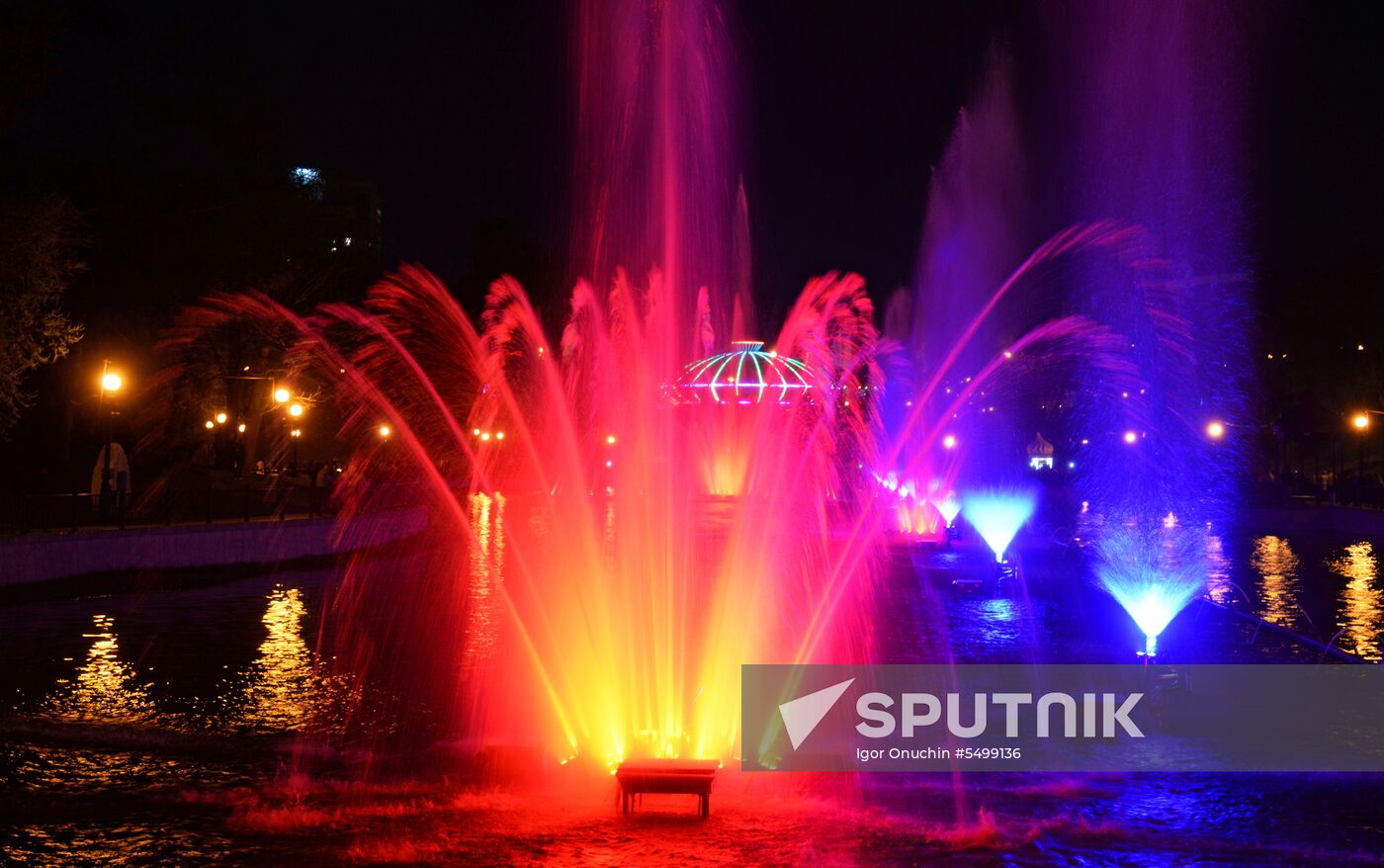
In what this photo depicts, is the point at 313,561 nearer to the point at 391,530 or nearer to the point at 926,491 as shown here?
the point at 391,530

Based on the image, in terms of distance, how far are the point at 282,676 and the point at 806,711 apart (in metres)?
6.34

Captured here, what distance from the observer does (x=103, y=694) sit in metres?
13.9

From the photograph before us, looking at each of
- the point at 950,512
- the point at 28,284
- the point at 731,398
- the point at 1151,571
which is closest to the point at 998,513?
the point at 950,512

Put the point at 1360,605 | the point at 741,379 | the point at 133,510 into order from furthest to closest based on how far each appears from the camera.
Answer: the point at 741,379 → the point at 133,510 → the point at 1360,605

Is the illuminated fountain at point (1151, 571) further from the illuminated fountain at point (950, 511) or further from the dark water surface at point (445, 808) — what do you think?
the dark water surface at point (445, 808)

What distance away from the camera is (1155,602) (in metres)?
18.9

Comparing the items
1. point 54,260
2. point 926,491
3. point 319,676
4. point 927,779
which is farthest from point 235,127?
point 927,779

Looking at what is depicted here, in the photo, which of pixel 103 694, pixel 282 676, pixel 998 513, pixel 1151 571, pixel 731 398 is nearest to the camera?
pixel 103 694

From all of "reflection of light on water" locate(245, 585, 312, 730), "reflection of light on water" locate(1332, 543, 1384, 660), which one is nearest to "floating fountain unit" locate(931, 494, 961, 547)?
"reflection of light on water" locate(1332, 543, 1384, 660)

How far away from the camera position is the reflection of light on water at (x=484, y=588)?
17625 mm

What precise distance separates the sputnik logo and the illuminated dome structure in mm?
45414

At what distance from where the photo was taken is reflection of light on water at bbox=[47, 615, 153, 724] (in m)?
12.9

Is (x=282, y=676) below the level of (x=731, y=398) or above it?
below

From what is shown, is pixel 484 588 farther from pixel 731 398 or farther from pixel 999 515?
pixel 731 398
